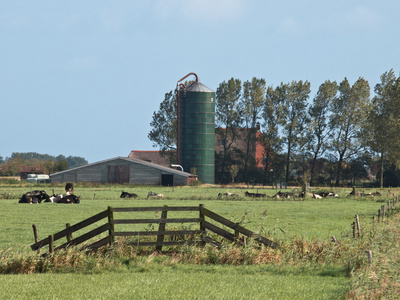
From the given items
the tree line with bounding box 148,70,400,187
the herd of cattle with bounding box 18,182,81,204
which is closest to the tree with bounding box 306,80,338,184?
the tree line with bounding box 148,70,400,187

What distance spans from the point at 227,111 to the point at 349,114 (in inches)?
820

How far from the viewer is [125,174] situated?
80.0 m

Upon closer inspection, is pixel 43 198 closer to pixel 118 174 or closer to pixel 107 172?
pixel 118 174

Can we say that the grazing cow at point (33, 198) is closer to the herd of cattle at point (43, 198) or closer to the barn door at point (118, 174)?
the herd of cattle at point (43, 198)

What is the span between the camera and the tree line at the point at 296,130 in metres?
88.3

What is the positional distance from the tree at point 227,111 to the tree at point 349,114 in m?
16.5

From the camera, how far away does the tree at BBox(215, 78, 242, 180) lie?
9362cm

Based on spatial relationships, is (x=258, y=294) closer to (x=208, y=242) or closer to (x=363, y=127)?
(x=208, y=242)

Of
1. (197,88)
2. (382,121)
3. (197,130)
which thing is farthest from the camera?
(197,88)

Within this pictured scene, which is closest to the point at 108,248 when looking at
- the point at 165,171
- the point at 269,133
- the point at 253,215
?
the point at 253,215

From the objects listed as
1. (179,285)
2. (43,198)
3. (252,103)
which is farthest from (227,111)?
(179,285)

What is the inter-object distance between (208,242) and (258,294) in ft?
15.0

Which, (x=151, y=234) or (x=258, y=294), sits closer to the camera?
(x=258, y=294)

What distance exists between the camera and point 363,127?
8831 centimetres
